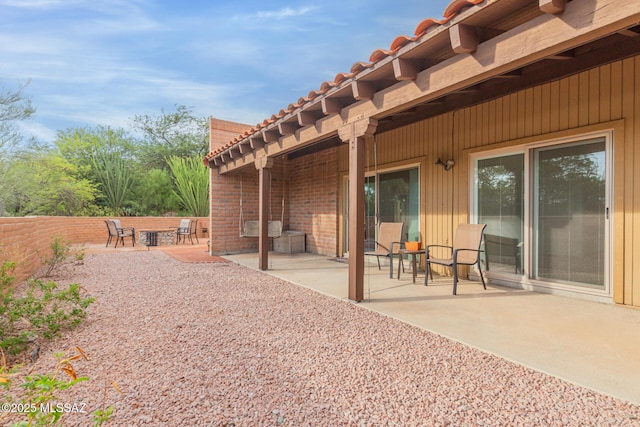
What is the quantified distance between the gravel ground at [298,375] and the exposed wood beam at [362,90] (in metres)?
2.34

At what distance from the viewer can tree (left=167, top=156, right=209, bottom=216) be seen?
14.5 metres

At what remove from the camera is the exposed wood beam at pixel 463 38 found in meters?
2.51

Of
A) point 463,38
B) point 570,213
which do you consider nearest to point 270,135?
point 463,38

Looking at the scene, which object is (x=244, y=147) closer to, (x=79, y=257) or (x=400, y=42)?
(x=79, y=257)

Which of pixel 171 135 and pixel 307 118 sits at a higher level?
pixel 171 135

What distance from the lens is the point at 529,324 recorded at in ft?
10.0

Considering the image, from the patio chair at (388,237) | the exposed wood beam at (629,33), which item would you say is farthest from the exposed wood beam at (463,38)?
the patio chair at (388,237)

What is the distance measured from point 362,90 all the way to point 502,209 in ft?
8.73

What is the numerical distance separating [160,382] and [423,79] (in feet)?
10.4

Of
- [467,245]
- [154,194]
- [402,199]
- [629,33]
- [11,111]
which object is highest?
[11,111]

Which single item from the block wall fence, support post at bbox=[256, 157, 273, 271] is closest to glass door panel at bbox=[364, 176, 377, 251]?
support post at bbox=[256, 157, 273, 271]

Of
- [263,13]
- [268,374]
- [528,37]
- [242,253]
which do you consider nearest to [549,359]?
[268,374]

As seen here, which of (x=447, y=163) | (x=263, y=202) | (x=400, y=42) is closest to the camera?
(x=400, y=42)

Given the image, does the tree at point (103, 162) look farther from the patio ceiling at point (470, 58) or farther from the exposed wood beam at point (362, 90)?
the exposed wood beam at point (362, 90)
